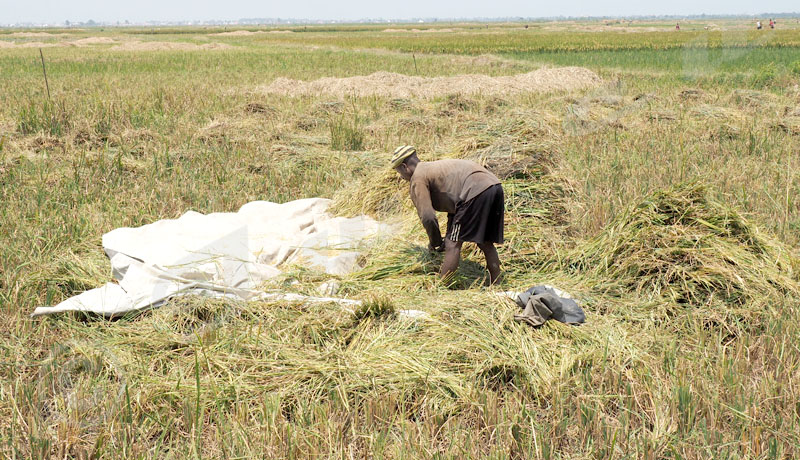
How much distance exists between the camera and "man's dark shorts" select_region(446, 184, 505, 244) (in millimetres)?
3746

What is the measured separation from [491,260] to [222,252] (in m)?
1.99

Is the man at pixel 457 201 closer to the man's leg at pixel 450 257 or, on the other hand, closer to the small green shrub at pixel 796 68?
the man's leg at pixel 450 257

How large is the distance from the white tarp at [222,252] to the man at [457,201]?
828 millimetres

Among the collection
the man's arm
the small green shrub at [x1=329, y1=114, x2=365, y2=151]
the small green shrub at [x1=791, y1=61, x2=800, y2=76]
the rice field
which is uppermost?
the small green shrub at [x1=791, y1=61, x2=800, y2=76]

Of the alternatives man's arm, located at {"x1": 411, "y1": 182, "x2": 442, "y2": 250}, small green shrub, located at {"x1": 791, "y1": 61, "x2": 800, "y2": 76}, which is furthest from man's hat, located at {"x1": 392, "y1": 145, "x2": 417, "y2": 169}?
small green shrub, located at {"x1": 791, "y1": 61, "x2": 800, "y2": 76}

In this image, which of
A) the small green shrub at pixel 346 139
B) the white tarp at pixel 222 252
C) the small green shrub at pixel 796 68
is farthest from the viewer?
the small green shrub at pixel 796 68

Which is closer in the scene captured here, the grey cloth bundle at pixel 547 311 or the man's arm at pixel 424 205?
→ the grey cloth bundle at pixel 547 311

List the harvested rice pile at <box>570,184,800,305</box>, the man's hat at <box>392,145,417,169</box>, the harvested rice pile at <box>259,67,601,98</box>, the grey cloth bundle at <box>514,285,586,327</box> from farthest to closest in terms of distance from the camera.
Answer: the harvested rice pile at <box>259,67,601,98</box>
the man's hat at <box>392,145,417,169</box>
the harvested rice pile at <box>570,184,800,305</box>
the grey cloth bundle at <box>514,285,586,327</box>

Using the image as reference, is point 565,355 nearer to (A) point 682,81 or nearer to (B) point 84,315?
(B) point 84,315

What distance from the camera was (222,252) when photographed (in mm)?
4422

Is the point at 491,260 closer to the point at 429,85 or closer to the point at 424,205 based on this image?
the point at 424,205

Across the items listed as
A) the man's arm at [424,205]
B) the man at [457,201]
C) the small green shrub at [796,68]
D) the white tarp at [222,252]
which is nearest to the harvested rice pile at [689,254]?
the man at [457,201]

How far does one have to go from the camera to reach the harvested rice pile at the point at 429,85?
12.8 meters

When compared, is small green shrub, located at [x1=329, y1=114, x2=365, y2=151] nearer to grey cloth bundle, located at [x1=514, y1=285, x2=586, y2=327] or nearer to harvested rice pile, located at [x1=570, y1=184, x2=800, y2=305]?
harvested rice pile, located at [x1=570, y1=184, x2=800, y2=305]
